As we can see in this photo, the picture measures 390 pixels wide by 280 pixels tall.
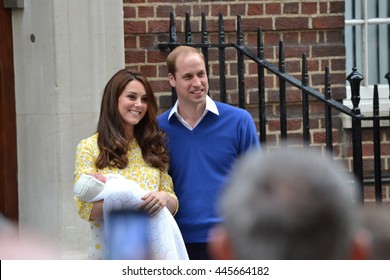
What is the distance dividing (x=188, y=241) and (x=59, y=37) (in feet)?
6.27

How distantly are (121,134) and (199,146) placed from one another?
14.5 inches

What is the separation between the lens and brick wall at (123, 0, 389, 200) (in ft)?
20.6

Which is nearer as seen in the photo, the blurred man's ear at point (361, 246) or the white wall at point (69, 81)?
the blurred man's ear at point (361, 246)

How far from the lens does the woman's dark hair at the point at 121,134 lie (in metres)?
4.30

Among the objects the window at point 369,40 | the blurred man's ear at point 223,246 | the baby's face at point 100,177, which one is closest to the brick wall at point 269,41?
the window at point 369,40

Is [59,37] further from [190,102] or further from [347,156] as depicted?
[347,156]

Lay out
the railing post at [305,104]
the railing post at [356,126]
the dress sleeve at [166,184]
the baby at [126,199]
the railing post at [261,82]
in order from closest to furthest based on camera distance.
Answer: the baby at [126,199], the dress sleeve at [166,184], the railing post at [356,126], the railing post at [305,104], the railing post at [261,82]

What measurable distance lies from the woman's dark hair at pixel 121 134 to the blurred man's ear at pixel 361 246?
269 centimetres

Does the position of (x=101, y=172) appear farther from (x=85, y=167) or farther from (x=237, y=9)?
(x=237, y=9)

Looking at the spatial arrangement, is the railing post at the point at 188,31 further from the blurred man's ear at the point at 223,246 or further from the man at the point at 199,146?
the blurred man's ear at the point at 223,246

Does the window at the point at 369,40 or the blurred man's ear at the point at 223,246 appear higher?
the window at the point at 369,40

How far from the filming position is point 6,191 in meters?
6.32

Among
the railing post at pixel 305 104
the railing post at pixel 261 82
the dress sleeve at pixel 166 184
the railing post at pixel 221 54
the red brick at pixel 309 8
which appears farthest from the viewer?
the red brick at pixel 309 8

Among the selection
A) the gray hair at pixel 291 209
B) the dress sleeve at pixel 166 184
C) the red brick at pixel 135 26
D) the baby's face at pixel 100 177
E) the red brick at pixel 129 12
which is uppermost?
the red brick at pixel 129 12
